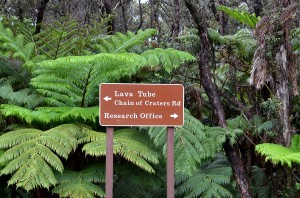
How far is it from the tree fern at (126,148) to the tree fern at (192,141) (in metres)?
0.14

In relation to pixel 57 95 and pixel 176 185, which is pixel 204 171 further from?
pixel 57 95

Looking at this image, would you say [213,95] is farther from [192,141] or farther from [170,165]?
[170,165]

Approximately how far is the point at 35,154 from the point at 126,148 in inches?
29.8

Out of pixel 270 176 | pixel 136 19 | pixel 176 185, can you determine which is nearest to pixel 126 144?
pixel 176 185

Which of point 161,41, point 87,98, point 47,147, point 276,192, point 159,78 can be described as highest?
point 161,41

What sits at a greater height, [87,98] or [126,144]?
[87,98]

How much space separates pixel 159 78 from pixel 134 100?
5.72ft

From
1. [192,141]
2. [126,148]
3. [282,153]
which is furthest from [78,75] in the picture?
[282,153]

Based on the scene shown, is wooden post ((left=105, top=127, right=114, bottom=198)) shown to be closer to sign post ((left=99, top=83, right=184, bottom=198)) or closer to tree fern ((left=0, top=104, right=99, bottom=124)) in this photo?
sign post ((left=99, top=83, right=184, bottom=198))

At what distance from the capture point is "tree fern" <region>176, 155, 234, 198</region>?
3.74 m

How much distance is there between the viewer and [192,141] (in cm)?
380

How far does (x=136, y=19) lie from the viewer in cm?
2095

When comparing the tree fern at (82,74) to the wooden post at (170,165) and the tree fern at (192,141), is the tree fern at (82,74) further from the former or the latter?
the wooden post at (170,165)

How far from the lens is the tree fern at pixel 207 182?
3.74 m
